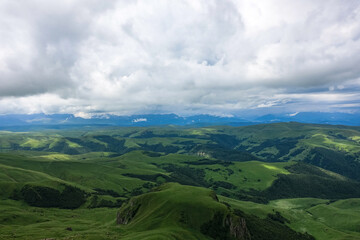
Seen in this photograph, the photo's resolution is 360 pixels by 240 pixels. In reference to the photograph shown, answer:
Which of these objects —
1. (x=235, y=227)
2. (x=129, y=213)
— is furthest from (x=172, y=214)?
(x=129, y=213)

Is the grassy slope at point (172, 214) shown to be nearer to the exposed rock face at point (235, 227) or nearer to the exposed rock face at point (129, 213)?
the exposed rock face at point (129, 213)

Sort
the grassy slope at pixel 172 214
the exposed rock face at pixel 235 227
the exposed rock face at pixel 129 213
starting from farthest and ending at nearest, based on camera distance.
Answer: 1. the exposed rock face at pixel 129 213
2. the exposed rock face at pixel 235 227
3. the grassy slope at pixel 172 214

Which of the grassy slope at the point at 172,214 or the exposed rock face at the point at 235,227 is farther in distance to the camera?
the exposed rock face at the point at 235,227

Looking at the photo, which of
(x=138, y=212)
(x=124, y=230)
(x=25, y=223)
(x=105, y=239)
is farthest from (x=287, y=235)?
(x=25, y=223)

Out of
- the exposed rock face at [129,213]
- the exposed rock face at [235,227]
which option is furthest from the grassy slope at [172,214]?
the exposed rock face at [235,227]

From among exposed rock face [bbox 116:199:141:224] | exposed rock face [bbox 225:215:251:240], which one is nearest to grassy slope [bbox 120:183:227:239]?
exposed rock face [bbox 116:199:141:224]

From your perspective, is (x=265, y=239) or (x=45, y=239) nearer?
(x=45, y=239)

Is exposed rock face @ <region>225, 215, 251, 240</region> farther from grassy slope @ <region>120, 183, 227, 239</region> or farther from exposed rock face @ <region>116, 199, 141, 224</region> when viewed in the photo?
exposed rock face @ <region>116, 199, 141, 224</region>

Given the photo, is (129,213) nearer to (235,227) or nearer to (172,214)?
(172,214)

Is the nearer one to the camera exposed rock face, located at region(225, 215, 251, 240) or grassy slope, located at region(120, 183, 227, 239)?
grassy slope, located at region(120, 183, 227, 239)

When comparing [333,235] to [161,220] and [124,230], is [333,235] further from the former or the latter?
[124,230]

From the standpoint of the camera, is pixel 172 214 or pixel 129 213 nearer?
pixel 172 214
